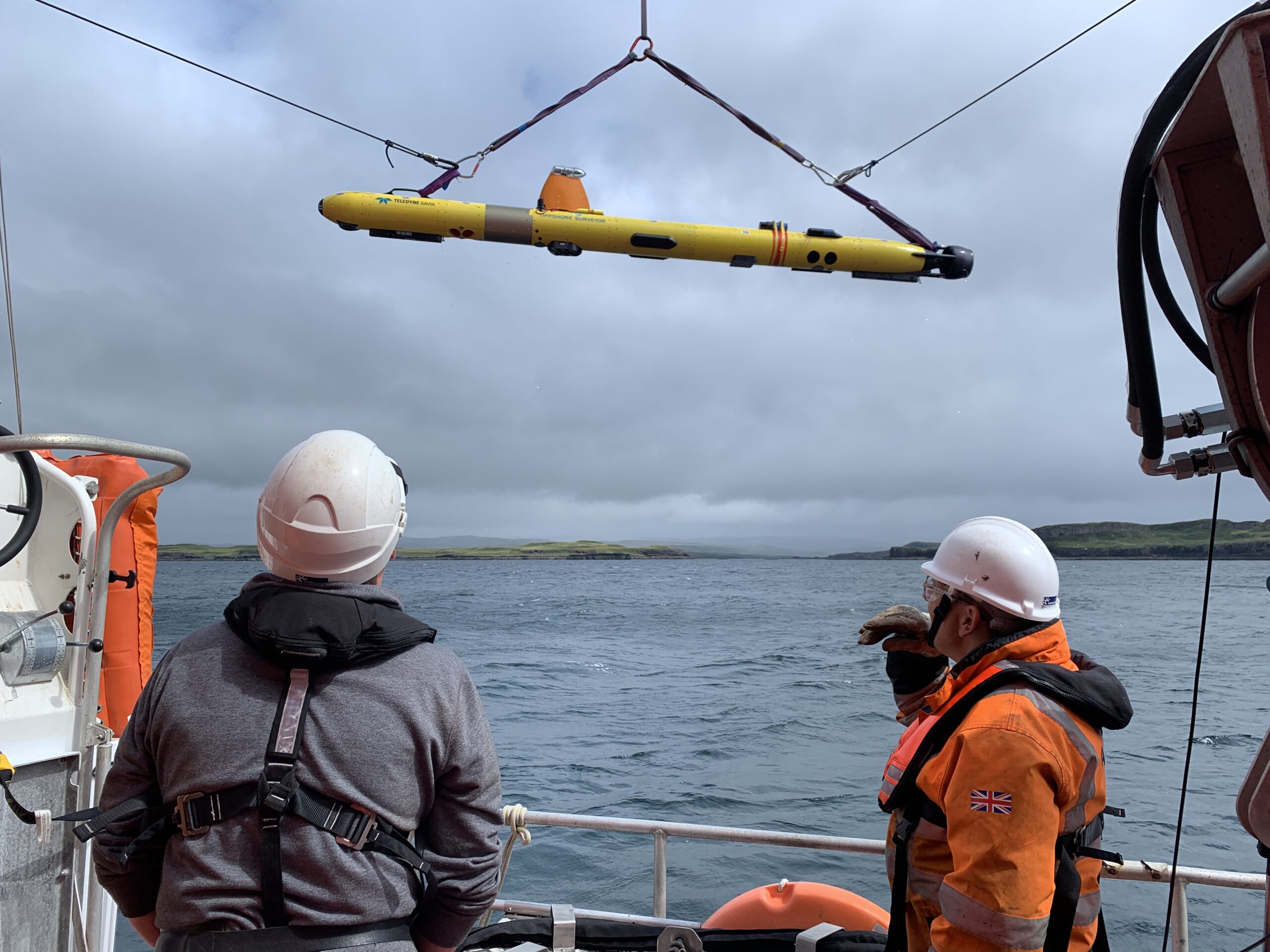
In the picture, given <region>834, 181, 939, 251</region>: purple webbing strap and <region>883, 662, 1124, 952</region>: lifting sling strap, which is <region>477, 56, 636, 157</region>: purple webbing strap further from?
<region>883, 662, 1124, 952</region>: lifting sling strap

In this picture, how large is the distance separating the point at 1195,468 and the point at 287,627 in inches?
60.5

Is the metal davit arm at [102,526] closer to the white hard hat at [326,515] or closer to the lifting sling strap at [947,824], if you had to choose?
the white hard hat at [326,515]

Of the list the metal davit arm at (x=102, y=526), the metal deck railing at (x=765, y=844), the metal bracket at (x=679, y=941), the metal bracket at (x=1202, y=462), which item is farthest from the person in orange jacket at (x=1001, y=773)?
the metal davit arm at (x=102, y=526)

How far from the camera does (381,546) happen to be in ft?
5.78

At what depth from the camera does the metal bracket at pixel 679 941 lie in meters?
3.20

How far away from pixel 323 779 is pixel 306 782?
0.03 m

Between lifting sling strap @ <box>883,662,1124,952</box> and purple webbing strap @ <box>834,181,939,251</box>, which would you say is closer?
lifting sling strap @ <box>883,662,1124,952</box>

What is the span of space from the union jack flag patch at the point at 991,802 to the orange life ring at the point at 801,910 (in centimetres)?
180

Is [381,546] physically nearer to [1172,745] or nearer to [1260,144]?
[1260,144]

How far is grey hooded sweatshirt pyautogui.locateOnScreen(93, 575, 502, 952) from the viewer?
1.48m

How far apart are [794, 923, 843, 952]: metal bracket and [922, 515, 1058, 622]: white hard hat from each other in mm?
1419

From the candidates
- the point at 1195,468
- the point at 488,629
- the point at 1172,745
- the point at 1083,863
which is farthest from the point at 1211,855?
Answer: the point at 488,629

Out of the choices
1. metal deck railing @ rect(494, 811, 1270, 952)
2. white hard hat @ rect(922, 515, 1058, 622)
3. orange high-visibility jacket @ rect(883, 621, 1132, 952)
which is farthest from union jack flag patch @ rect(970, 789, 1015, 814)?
metal deck railing @ rect(494, 811, 1270, 952)

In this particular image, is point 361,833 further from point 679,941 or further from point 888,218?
point 888,218
